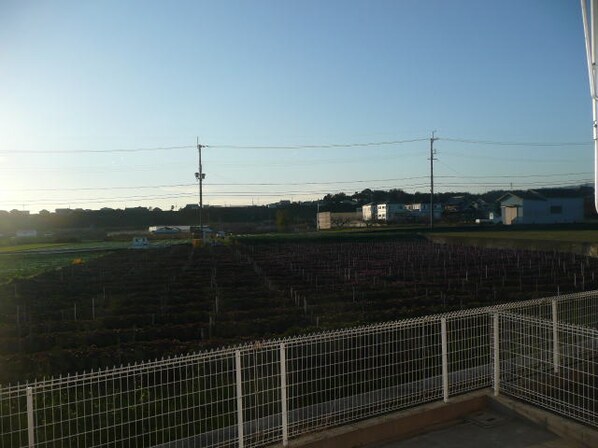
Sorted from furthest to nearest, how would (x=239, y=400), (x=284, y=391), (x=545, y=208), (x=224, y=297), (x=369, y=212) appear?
(x=369, y=212) < (x=545, y=208) < (x=224, y=297) < (x=284, y=391) < (x=239, y=400)

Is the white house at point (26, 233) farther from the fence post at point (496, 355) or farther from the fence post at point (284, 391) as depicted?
the fence post at point (496, 355)

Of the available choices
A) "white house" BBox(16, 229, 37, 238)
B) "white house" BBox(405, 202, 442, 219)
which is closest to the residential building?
"white house" BBox(405, 202, 442, 219)

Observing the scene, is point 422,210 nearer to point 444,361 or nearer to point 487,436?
point 444,361

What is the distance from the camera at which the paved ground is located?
Result: 4.77 meters

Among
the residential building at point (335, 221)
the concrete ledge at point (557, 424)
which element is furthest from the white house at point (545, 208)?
the concrete ledge at point (557, 424)

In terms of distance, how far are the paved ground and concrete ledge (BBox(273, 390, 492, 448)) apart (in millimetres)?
87

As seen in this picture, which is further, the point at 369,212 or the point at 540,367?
the point at 369,212

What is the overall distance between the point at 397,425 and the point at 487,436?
0.84 m

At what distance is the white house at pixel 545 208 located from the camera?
56.7 m

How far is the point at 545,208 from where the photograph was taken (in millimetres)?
57219

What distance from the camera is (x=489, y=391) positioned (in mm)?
5793

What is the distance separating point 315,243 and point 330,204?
55.1 meters

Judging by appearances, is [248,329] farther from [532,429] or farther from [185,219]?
[185,219]

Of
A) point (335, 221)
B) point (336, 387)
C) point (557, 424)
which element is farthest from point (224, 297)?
point (335, 221)
